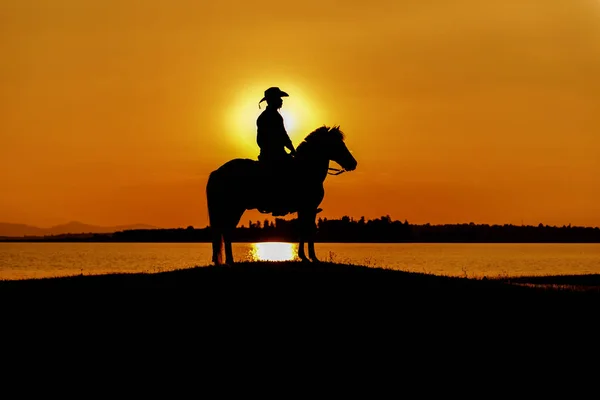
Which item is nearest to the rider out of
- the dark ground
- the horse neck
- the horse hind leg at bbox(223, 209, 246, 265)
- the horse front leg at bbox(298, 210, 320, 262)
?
the horse neck

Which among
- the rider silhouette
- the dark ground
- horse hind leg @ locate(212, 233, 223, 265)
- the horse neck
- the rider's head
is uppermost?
the rider's head

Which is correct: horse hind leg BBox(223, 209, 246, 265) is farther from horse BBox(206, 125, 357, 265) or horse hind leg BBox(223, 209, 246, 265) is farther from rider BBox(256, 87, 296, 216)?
rider BBox(256, 87, 296, 216)

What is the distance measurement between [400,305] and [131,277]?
29.5 feet

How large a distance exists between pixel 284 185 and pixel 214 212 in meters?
2.38

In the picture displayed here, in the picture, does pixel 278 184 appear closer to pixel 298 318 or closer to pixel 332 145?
pixel 332 145

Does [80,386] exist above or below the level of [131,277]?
below

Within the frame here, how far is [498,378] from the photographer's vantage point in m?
16.4

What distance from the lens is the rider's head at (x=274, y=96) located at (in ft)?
85.3

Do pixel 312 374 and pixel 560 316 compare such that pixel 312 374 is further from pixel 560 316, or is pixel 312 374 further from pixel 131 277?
pixel 131 277

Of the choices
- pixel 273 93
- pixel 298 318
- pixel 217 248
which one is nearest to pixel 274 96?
pixel 273 93

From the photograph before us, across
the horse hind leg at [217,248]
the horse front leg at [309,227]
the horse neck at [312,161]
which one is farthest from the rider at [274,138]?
the horse hind leg at [217,248]

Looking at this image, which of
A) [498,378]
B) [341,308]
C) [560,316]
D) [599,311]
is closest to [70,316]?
[341,308]

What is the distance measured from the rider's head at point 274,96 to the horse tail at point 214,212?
2.79 metres

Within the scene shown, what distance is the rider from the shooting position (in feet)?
84.3
